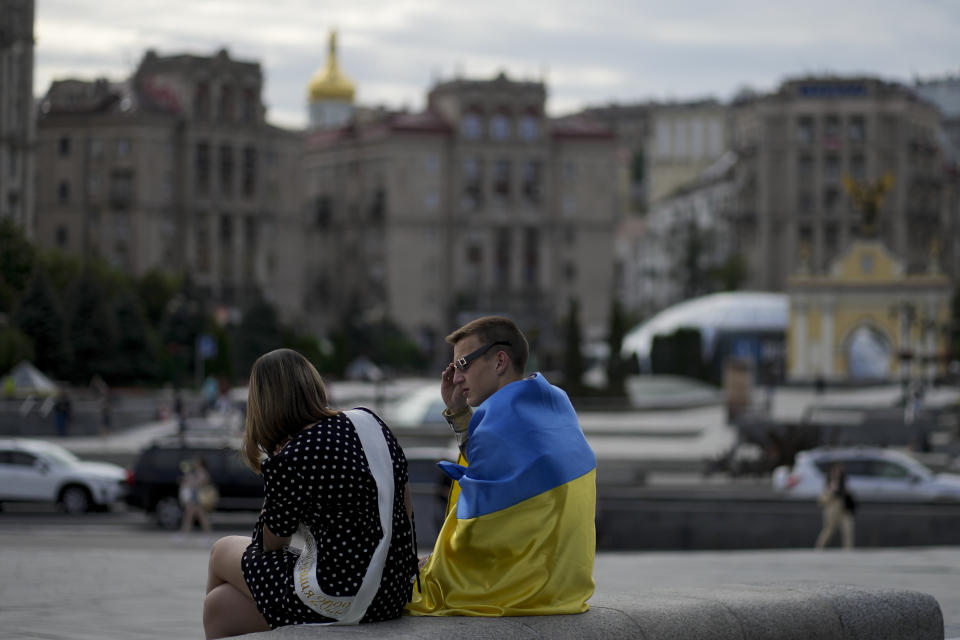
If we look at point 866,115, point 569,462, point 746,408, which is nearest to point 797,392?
point 746,408

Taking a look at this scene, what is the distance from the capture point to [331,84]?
140m

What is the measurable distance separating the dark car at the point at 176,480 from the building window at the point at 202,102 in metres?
81.6

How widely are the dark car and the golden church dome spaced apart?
11619 cm

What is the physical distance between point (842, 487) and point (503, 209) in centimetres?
9900

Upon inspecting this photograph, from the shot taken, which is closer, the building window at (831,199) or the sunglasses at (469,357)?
the sunglasses at (469,357)

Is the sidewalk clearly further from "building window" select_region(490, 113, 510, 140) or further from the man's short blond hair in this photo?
"building window" select_region(490, 113, 510, 140)

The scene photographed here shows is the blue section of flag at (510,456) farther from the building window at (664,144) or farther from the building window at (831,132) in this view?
the building window at (664,144)

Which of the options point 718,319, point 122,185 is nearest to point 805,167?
point 718,319

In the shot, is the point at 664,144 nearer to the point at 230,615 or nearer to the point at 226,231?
the point at 226,231

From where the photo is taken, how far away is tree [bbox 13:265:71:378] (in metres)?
54.0

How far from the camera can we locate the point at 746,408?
177ft

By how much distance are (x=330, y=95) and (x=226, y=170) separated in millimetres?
34575

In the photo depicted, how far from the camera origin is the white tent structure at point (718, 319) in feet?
282

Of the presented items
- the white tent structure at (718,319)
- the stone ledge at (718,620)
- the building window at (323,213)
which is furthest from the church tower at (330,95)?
the stone ledge at (718,620)
